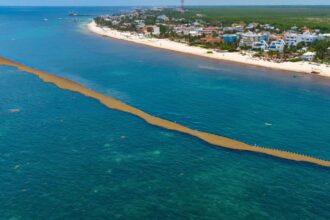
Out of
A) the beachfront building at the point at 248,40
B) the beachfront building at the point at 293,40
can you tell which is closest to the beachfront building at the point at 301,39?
the beachfront building at the point at 293,40

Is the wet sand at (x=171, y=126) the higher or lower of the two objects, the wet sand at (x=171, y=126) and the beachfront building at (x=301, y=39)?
the lower

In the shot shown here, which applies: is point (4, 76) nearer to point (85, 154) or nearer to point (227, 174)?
point (85, 154)

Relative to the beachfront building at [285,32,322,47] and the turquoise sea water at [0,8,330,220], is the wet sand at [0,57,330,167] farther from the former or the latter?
the beachfront building at [285,32,322,47]

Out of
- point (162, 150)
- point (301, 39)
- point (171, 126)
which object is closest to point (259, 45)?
point (301, 39)

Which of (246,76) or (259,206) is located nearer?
(259,206)

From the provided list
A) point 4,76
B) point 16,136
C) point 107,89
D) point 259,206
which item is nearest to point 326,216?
point 259,206

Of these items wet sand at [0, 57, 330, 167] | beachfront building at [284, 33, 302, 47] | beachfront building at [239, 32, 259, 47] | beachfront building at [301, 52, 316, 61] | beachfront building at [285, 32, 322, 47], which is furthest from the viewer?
beachfront building at [239, 32, 259, 47]

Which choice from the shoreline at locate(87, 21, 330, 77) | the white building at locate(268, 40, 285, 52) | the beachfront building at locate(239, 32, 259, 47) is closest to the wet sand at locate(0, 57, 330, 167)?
the shoreline at locate(87, 21, 330, 77)

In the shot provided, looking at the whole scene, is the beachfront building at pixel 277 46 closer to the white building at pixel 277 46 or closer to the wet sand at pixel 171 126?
the white building at pixel 277 46
